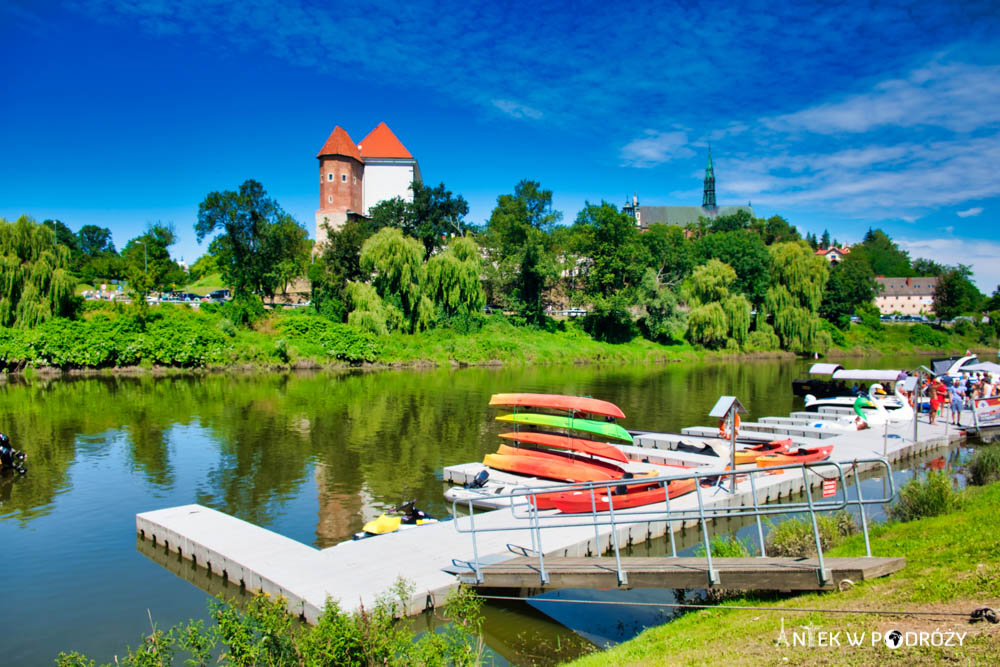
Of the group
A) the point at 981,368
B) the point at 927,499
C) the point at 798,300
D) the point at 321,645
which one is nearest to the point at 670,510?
the point at 927,499

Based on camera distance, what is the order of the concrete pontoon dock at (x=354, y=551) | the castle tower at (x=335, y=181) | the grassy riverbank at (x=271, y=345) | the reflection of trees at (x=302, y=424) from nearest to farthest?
the concrete pontoon dock at (x=354, y=551) → the reflection of trees at (x=302, y=424) → the grassy riverbank at (x=271, y=345) → the castle tower at (x=335, y=181)

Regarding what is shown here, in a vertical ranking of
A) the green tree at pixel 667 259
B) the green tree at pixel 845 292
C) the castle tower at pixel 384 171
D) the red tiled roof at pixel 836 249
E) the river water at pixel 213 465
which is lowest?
the river water at pixel 213 465

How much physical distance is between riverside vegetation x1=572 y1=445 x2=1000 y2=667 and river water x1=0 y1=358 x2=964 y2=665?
2.09 metres

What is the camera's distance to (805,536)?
10.5 metres

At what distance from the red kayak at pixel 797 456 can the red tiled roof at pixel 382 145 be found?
7506 centimetres

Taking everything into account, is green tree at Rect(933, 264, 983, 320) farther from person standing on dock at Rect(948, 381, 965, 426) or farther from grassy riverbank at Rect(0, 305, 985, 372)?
person standing on dock at Rect(948, 381, 965, 426)

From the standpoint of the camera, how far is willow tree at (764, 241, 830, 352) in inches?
2453

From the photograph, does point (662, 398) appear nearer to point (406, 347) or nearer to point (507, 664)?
point (406, 347)

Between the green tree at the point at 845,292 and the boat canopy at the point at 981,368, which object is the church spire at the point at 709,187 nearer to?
the green tree at the point at 845,292

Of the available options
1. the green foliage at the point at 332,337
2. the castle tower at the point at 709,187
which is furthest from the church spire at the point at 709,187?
the green foliage at the point at 332,337

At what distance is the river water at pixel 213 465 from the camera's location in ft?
33.1

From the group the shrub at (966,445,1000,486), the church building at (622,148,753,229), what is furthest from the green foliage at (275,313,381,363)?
the church building at (622,148,753,229)

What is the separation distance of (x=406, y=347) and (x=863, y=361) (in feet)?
142

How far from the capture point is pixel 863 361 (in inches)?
2466
